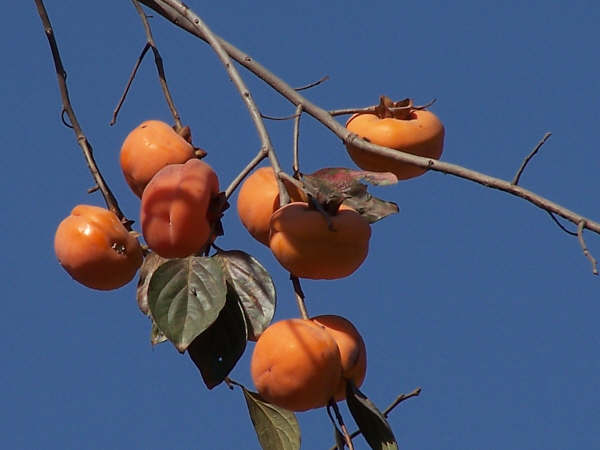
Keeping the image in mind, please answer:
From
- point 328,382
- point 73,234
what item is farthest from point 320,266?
point 73,234

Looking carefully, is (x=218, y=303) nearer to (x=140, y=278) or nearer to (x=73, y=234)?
(x=140, y=278)

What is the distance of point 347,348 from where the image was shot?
171 cm

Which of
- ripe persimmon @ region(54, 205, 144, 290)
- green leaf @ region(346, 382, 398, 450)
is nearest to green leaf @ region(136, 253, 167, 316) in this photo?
ripe persimmon @ region(54, 205, 144, 290)

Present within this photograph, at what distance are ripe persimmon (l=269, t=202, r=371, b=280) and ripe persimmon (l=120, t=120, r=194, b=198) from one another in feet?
1.13

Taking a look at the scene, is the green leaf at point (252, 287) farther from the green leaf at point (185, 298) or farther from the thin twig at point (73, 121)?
the thin twig at point (73, 121)

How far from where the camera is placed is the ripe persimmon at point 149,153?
6.55 feet

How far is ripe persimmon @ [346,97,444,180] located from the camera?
7.30ft

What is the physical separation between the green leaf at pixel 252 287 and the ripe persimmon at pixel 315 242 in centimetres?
10

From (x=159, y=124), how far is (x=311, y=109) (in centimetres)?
26

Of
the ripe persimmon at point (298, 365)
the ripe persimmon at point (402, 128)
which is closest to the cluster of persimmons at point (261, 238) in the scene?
the ripe persimmon at point (298, 365)

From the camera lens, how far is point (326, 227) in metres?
1.69

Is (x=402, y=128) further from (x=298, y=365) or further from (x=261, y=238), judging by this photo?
(x=298, y=365)

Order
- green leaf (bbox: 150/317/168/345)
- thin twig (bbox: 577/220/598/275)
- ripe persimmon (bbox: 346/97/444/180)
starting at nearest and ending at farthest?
thin twig (bbox: 577/220/598/275)
green leaf (bbox: 150/317/168/345)
ripe persimmon (bbox: 346/97/444/180)

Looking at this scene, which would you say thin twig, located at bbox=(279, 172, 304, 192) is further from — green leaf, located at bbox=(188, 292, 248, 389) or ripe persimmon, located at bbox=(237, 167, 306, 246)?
green leaf, located at bbox=(188, 292, 248, 389)
